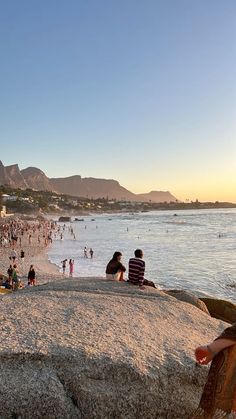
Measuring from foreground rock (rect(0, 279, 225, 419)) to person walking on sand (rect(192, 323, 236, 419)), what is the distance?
97cm

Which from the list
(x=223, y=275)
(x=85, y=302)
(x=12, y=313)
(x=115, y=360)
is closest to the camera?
(x=115, y=360)

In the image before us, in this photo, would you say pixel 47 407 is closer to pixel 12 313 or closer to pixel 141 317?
pixel 12 313

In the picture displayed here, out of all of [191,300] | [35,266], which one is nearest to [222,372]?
[191,300]

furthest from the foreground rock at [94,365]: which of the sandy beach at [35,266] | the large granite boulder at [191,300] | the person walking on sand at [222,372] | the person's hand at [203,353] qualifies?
the sandy beach at [35,266]

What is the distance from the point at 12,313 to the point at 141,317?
171cm

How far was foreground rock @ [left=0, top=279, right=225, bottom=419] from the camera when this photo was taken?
4.17 metres

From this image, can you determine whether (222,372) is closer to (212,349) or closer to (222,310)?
(212,349)

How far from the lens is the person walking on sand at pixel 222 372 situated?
353 cm

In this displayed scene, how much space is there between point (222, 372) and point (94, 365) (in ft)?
4.57

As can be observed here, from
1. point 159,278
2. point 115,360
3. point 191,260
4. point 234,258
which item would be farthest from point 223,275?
point 115,360

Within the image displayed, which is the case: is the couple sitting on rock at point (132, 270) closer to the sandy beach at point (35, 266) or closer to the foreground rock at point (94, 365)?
the foreground rock at point (94, 365)

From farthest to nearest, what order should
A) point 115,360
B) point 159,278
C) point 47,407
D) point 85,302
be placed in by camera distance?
point 159,278 < point 85,302 < point 115,360 < point 47,407

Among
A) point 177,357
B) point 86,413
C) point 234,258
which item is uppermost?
point 177,357

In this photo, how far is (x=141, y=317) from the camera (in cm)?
596
